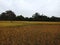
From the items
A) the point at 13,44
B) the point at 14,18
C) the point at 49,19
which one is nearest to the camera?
the point at 13,44

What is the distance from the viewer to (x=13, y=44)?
24.4ft

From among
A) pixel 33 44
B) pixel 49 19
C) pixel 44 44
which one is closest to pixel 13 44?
pixel 33 44

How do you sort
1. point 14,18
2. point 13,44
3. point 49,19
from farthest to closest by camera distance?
point 14,18 < point 49,19 < point 13,44

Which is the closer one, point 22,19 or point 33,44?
point 33,44

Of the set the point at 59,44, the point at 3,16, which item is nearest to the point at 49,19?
the point at 3,16

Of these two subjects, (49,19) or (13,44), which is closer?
(13,44)

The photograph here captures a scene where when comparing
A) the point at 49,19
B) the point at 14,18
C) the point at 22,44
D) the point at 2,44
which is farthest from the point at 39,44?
the point at 14,18

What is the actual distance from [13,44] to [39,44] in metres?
1.12

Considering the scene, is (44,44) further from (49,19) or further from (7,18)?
(7,18)

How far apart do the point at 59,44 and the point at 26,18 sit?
56803mm

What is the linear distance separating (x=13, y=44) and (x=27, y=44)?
63cm

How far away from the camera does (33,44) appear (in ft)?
25.1

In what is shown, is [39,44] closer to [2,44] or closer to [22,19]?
[2,44]

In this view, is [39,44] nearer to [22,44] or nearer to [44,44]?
[44,44]
